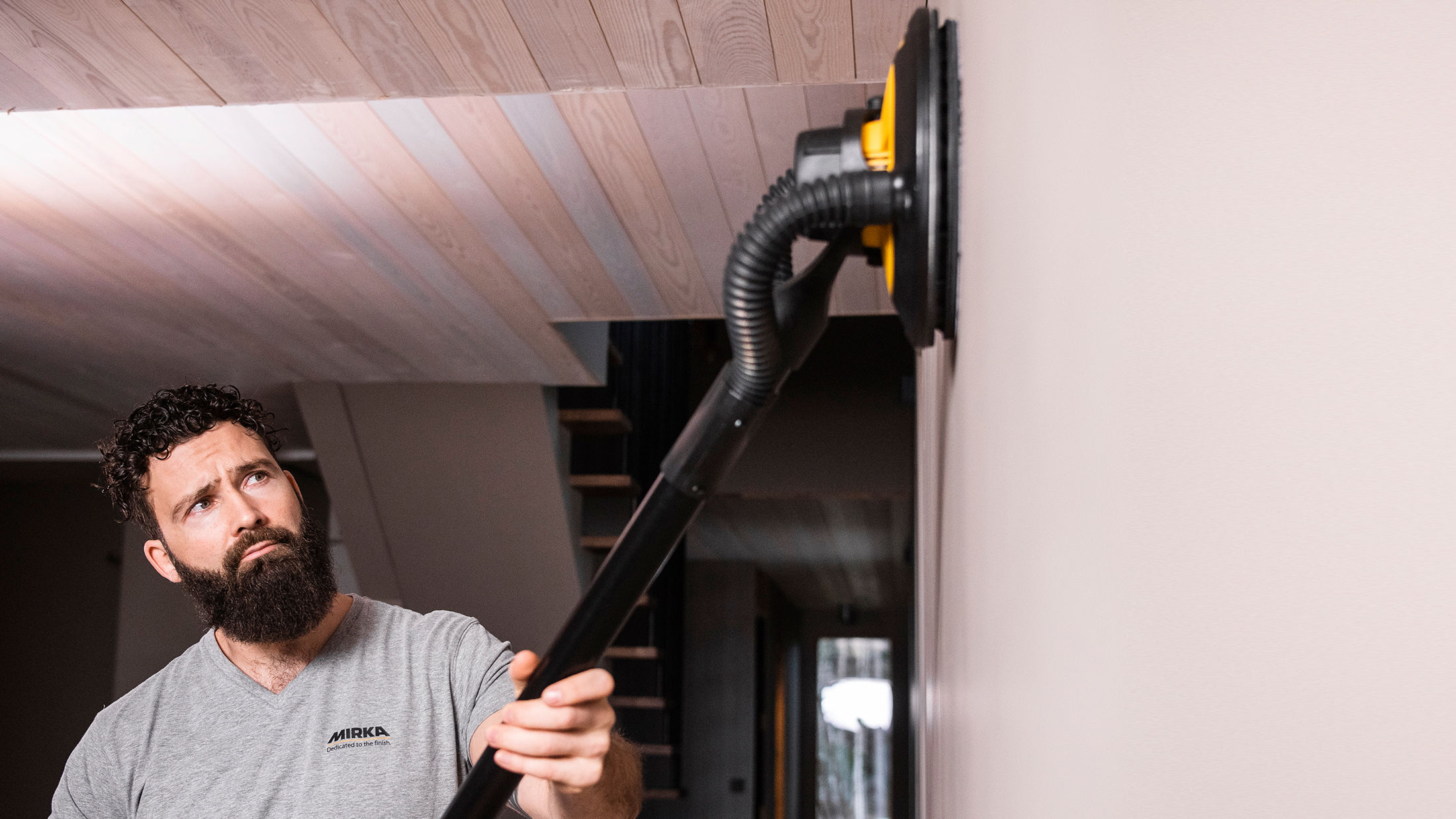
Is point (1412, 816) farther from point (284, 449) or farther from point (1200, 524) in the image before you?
point (284, 449)

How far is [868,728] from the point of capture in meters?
12.9

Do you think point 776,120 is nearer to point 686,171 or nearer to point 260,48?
point 686,171

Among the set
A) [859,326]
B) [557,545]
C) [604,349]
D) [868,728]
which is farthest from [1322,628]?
[868,728]

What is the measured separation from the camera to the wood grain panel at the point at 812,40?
1.51 meters

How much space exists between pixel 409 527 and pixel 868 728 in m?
9.63

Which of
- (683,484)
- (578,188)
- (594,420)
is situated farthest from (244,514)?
(594,420)

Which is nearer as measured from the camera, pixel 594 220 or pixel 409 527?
pixel 594 220

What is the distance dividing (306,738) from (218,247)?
152 centimetres

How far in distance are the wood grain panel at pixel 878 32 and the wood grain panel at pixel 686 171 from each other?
1.29 feet

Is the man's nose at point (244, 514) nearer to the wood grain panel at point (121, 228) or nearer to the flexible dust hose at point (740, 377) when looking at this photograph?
the wood grain panel at point (121, 228)

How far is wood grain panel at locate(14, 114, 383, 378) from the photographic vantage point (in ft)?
6.95

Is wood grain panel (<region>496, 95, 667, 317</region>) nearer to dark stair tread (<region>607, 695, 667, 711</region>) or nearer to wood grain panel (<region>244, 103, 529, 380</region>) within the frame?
wood grain panel (<region>244, 103, 529, 380</region>)

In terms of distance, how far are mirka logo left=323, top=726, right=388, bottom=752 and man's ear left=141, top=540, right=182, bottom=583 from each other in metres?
0.50

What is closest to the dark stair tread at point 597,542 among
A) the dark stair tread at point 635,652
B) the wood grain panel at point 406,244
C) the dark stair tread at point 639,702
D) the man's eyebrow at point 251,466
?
the dark stair tread at point 635,652
